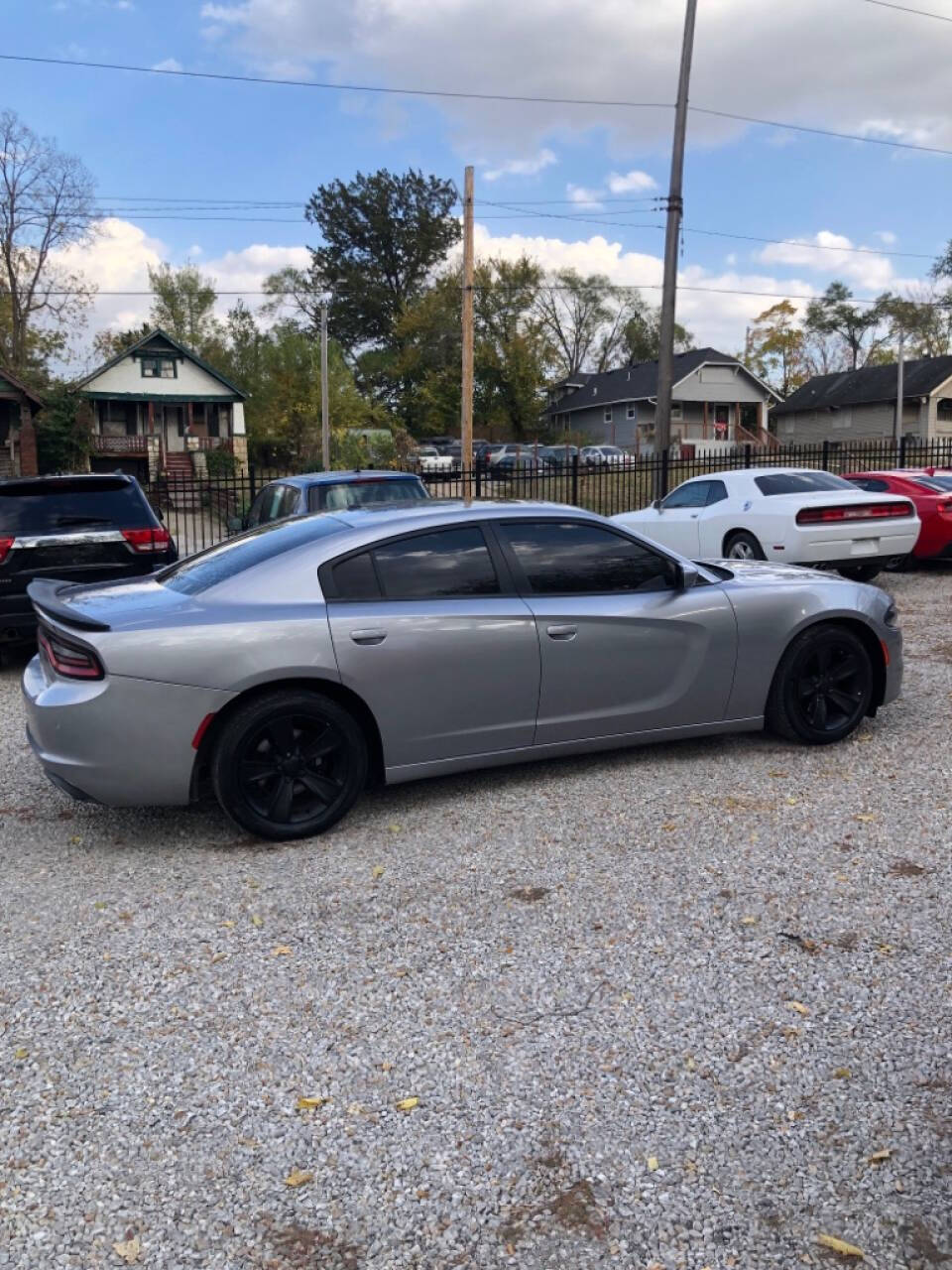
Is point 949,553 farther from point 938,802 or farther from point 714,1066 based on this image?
point 714,1066

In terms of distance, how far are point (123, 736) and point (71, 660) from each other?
0.44 metres

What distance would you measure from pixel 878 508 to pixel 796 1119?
31.9ft

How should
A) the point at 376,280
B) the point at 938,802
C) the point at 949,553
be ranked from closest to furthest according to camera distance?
the point at 938,802 → the point at 949,553 → the point at 376,280

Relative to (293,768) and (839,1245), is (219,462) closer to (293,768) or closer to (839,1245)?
(293,768)

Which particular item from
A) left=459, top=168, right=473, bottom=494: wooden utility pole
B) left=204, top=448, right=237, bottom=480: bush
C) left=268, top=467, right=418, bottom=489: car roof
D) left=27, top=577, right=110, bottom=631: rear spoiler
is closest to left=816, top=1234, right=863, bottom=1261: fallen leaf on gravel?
left=27, top=577, right=110, bottom=631: rear spoiler

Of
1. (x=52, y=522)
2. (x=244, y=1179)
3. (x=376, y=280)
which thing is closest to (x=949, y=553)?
(x=52, y=522)

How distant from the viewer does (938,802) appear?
4.88 m

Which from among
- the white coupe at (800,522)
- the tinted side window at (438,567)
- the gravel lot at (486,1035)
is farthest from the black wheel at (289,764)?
the white coupe at (800,522)

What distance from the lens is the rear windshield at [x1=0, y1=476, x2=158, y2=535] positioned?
26.5 ft

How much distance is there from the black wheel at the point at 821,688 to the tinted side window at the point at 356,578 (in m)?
2.33

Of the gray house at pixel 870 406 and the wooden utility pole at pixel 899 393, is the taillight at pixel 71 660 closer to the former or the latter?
the wooden utility pole at pixel 899 393

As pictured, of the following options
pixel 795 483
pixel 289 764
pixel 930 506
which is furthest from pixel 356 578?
pixel 930 506

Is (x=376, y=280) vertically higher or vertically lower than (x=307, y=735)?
higher

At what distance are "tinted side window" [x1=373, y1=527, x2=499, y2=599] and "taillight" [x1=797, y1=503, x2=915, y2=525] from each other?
7012 mm
